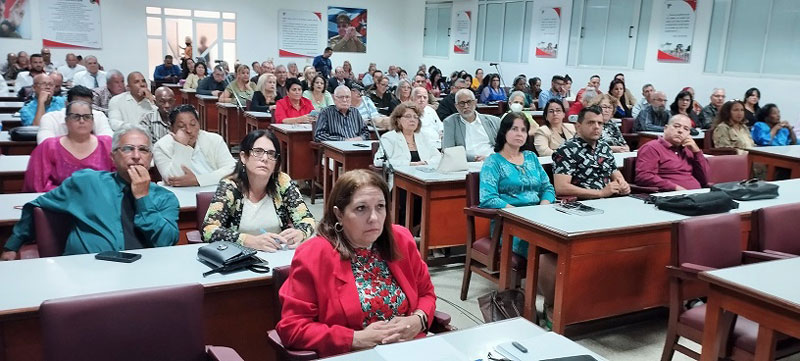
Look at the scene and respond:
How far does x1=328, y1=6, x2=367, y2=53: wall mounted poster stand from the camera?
1688cm

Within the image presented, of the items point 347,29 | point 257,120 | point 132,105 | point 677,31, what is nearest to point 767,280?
Answer: point 132,105

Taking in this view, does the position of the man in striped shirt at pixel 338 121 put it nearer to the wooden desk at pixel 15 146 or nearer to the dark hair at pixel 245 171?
the wooden desk at pixel 15 146

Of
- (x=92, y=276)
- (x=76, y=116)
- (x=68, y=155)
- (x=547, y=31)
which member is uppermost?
(x=547, y=31)

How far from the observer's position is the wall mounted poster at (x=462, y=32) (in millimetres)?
15844

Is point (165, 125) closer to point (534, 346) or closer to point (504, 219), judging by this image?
point (504, 219)

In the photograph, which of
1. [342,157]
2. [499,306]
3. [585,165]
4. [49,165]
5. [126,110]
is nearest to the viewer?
[499,306]

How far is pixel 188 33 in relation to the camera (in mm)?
15000

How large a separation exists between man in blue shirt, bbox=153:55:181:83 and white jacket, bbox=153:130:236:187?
33.4 feet

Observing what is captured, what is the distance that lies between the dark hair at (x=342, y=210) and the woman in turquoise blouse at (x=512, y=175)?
5.23 ft

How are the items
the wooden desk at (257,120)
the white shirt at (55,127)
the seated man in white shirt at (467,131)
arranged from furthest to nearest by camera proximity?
the wooden desk at (257,120) → the seated man in white shirt at (467,131) → the white shirt at (55,127)

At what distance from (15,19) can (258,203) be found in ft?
44.2

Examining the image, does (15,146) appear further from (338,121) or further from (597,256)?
(597,256)

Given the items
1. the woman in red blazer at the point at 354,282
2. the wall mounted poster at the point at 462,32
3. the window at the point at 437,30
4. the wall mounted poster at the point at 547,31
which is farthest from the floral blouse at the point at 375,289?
the window at the point at 437,30

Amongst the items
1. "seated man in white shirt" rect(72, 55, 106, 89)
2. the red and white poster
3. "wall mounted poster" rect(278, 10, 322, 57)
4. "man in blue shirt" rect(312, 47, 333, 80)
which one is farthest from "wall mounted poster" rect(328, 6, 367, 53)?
"seated man in white shirt" rect(72, 55, 106, 89)
